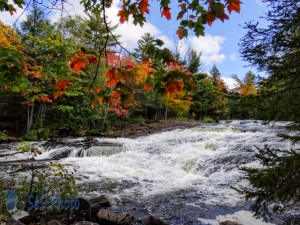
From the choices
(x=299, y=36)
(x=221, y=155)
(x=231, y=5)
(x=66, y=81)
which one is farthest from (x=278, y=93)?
(x=221, y=155)

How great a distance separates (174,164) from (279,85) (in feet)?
23.0

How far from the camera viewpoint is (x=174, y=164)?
10156 mm

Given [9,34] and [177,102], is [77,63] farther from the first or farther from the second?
[177,102]

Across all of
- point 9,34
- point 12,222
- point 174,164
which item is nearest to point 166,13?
point 12,222

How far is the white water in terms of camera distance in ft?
23.8

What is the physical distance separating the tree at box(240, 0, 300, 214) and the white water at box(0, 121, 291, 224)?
193cm

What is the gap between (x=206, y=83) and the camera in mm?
28453

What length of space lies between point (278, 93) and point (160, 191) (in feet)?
14.7

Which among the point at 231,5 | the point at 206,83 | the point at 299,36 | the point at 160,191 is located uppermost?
the point at 206,83

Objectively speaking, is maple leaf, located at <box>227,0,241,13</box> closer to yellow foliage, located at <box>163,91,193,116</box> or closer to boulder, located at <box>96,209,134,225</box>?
boulder, located at <box>96,209,134,225</box>

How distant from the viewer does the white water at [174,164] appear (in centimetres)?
726

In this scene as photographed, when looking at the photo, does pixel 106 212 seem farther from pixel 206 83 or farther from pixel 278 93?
pixel 206 83

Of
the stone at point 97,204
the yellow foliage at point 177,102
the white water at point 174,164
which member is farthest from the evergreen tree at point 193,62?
the stone at point 97,204

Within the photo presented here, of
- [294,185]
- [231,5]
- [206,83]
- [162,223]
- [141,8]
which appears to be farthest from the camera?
[206,83]
